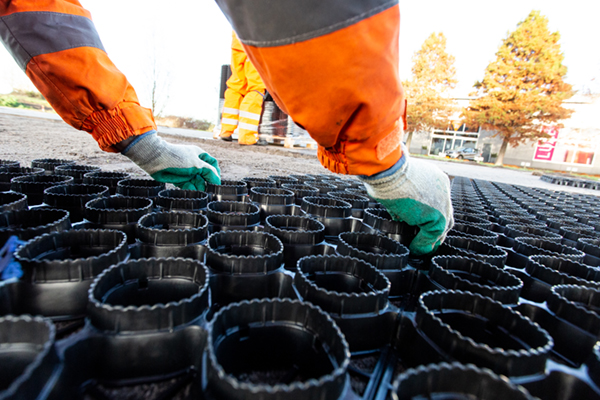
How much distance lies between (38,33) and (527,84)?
20.7 metres

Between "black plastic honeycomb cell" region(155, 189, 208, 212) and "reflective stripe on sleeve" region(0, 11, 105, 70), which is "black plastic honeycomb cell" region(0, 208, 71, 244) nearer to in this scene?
"black plastic honeycomb cell" region(155, 189, 208, 212)

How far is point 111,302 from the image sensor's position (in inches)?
29.0

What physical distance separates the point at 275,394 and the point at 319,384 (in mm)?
71

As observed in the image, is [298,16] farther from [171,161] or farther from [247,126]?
[247,126]

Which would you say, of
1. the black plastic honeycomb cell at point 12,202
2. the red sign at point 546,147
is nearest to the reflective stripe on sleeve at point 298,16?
the black plastic honeycomb cell at point 12,202

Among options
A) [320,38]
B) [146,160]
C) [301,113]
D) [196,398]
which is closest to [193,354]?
[196,398]

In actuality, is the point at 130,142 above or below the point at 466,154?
below

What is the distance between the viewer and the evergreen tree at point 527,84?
618 inches

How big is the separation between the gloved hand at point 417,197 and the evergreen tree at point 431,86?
19.3m

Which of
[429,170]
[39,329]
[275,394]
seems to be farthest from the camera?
[429,170]

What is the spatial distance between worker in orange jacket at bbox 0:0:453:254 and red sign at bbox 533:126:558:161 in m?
20.2

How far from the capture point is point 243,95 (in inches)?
263

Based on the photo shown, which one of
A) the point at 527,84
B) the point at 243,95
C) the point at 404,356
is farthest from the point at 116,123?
the point at 527,84

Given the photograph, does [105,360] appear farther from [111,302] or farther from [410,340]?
[410,340]
